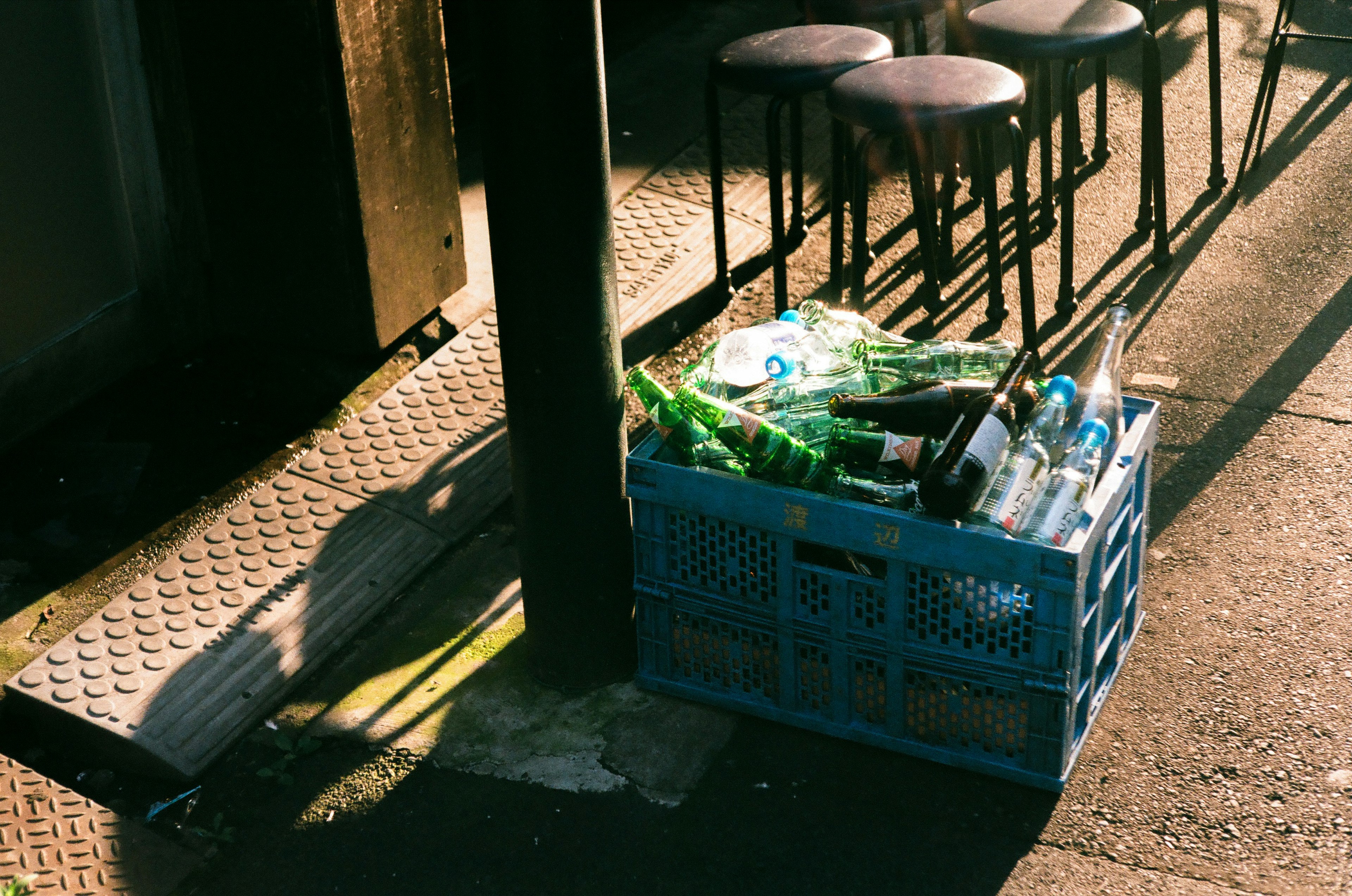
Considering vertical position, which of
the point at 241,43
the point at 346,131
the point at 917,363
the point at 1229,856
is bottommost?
the point at 1229,856

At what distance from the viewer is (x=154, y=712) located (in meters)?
3.34

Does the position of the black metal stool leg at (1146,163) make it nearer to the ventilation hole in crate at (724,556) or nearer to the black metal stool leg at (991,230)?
the black metal stool leg at (991,230)

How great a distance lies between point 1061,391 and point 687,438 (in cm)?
83

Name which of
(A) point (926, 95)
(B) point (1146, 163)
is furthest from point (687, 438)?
(B) point (1146, 163)

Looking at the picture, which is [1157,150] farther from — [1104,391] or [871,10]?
[1104,391]

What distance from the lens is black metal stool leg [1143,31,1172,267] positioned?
4.96 m

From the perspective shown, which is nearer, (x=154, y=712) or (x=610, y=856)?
(x=610, y=856)

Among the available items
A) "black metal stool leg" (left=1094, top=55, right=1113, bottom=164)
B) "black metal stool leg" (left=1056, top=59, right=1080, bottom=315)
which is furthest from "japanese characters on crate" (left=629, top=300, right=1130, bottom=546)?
"black metal stool leg" (left=1094, top=55, right=1113, bottom=164)

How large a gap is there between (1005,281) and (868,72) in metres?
1.25

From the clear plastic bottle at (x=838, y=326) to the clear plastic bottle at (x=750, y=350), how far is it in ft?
0.36

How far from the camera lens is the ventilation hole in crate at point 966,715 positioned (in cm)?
301

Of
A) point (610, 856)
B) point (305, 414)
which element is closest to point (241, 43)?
point (305, 414)

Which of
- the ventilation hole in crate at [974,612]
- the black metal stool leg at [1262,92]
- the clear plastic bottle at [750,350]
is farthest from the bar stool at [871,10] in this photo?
the ventilation hole in crate at [974,612]

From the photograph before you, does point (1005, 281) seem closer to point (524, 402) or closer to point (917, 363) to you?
point (917, 363)
